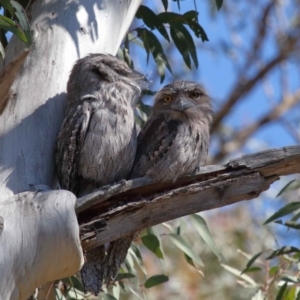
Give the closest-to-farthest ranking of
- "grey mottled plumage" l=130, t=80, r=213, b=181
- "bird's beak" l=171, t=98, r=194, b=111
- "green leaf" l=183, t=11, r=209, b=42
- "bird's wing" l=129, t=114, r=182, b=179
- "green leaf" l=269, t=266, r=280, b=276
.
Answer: "grey mottled plumage" l=130, t=80, r=213, b=181, "bird's wing" l=129, t=114, r=182, b=179, "bird's beak" l=171, t=98, r=194, b=111, "green leaf" l=183, t=11, r=209, b=42, "green leaf" l=269, t=266, r=280, b=276

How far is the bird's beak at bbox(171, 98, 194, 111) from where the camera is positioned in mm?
3982

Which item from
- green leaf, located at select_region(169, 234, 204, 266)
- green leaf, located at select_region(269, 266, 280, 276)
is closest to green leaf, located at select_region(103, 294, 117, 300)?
green leaf, located at select_region(169, 234, 204, 266)

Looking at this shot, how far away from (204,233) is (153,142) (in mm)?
844

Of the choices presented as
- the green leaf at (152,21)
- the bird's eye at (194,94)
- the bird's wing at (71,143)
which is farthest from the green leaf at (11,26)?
the green leaf at (152,21)

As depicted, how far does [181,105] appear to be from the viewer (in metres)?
4.00

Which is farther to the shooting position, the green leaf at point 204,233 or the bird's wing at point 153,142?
the green leaf at point 204,233

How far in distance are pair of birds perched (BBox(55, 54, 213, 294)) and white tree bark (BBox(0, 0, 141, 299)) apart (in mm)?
87

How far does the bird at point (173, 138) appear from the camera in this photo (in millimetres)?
3602

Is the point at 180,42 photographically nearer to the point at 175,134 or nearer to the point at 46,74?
the point at 175,134

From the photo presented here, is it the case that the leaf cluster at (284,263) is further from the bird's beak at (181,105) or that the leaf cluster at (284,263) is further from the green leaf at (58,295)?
the green leaf at (58,295)

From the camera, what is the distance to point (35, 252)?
3.12 m

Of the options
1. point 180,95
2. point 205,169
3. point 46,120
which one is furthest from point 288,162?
point 46,120

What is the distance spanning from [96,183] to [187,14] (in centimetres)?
121

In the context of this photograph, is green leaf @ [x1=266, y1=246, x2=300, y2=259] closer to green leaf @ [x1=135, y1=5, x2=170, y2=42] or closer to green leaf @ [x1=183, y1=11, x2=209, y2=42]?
green leaf @ [x1=183, y1=11, x2=209, y2=42]
